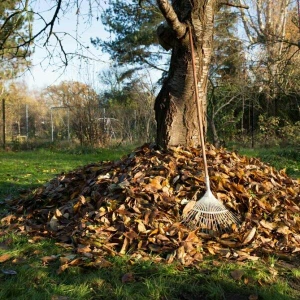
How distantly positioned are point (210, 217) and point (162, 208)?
49 centimetres

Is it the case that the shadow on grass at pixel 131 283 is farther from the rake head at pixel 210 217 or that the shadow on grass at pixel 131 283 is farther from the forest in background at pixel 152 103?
the forest in background at pixel 152 103

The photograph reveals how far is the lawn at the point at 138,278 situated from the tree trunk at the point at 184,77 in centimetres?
220

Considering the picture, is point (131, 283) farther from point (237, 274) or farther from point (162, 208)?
point (162, 208)

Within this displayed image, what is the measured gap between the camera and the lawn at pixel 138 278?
2762mm

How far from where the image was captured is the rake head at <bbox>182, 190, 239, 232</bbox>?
12.8 feet

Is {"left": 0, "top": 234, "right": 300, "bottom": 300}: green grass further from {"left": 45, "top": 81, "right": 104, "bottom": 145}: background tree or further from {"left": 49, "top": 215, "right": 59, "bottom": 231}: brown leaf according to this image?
{"left": 45, "top": 81, "right": 104, "bottom": 145}: background tree

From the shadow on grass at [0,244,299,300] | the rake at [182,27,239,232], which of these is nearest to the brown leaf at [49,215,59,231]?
the shadow on grass at [0,244,299,300]

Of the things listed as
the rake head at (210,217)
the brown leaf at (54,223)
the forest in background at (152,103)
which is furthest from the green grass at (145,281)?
the forest in background at (152,103)

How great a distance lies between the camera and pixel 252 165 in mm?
5090

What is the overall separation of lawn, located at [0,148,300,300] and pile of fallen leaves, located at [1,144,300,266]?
165 millimetres

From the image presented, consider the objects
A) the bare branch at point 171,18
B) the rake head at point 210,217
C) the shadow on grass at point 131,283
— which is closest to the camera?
the shadow on grass at point 131,283

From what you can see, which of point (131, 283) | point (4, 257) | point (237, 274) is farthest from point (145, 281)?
point (4, 257)

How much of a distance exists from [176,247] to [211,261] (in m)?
0.35

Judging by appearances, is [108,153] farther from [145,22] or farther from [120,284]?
[120,284]
